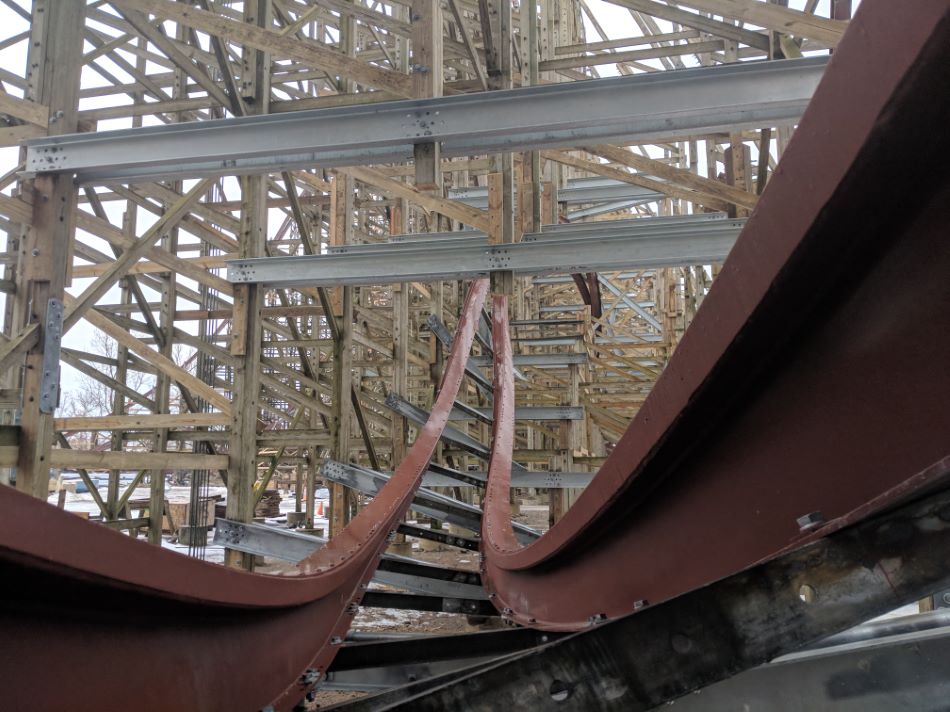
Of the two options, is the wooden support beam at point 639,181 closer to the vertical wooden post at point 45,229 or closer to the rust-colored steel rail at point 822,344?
the vertical wooden post at point 45,229

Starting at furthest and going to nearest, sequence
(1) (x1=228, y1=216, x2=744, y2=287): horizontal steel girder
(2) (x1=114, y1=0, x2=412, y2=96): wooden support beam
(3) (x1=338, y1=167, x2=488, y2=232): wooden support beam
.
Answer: (3) (x1=338, y1=167, x2=488, y2=232): wooden support beam
(1) (x1=228, y1=216, x2=744, y2=287): horizontal steel girder
(2) (x1=114, y1=0, x2=412, y2=96): wooden support beam

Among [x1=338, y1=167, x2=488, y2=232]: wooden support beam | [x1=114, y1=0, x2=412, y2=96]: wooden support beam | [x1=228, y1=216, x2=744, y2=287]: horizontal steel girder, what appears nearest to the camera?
[x1=114, y1=0, x2=412, y2=96]: wooden support beam

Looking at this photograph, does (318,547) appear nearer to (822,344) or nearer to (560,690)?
(560,690)

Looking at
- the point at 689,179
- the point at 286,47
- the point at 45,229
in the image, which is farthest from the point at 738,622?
the point at 689,179

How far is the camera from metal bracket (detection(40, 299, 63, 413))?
3.40 metres

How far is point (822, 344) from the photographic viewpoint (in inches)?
52.5

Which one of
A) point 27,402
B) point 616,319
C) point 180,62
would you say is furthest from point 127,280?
point 616,319

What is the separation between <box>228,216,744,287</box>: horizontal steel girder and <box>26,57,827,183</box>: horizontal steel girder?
1.43 m

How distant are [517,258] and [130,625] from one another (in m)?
4.21

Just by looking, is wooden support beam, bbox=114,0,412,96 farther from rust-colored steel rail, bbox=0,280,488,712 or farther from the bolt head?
the bolt head

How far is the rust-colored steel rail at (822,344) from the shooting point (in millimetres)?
985

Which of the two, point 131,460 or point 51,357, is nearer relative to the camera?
point 51,357

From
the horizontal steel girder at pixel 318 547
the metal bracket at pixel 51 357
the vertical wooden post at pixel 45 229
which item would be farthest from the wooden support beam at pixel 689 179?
Answer: the metal bracket at pixel 51 357

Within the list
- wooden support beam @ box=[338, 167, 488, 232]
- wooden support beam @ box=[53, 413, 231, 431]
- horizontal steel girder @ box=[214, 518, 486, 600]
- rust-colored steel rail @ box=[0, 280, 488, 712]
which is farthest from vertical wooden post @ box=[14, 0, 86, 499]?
wooden support beam @ box=[338, 167, 488, 232]
